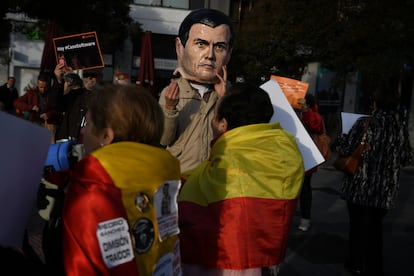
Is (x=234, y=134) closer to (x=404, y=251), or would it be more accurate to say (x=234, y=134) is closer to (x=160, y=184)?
(x=160, y=184)

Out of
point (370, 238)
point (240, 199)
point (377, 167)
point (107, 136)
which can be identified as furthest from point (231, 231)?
point (370, 238)

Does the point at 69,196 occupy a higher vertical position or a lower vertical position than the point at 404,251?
higher

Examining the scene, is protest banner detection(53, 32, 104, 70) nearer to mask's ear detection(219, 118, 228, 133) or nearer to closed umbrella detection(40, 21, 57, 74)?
closed umbrella detection(40, 21, 57, 74)

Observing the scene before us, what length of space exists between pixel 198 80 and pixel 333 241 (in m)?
3.81

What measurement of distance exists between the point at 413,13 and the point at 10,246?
11.6 metres

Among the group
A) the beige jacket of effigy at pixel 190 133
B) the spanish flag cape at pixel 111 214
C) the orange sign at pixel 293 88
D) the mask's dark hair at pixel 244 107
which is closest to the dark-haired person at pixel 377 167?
the orange sign at pixel 293 88

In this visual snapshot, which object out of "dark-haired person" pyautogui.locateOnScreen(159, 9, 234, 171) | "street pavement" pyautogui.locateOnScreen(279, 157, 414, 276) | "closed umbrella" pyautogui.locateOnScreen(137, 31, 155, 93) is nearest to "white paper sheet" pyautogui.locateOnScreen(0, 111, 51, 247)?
"dark-haired person" pyautogui.locateOnScreen(159, 9, 234, 171)

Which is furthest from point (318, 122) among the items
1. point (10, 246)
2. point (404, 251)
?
point (10, 246)

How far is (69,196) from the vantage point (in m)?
1.42

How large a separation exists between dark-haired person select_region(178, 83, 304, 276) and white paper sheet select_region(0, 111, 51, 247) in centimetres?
79

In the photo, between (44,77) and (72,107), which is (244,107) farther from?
(44,77)

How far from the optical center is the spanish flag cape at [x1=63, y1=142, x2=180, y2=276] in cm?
138

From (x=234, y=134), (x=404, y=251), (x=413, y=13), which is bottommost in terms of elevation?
(x=404, y=251)

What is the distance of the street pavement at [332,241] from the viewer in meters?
4.78
